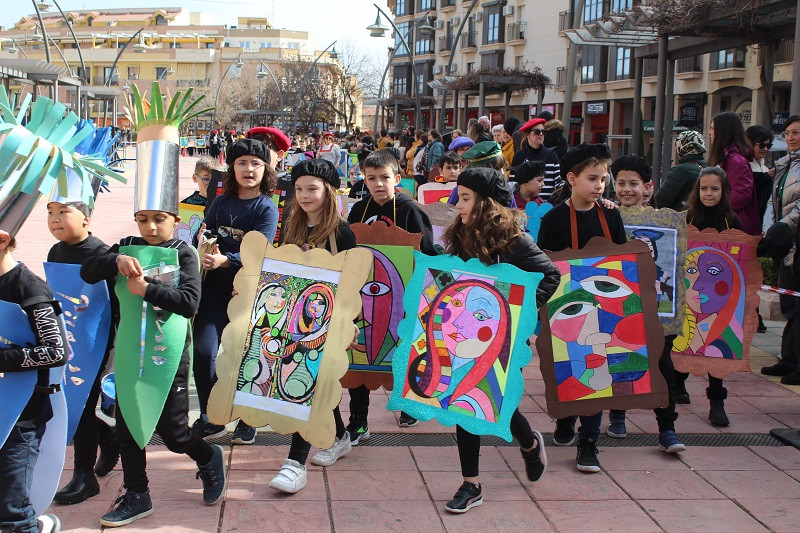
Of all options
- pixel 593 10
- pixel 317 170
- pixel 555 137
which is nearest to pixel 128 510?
pixel 317 170

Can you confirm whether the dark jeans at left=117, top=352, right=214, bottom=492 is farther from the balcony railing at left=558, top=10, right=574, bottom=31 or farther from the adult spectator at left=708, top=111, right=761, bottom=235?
the balcony railing at left=558, top=10, right=574, bottom=31

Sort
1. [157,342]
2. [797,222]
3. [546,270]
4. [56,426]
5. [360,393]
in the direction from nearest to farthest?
[56,426] < [157,342] < [546,270] < [360,393] < [797,222]

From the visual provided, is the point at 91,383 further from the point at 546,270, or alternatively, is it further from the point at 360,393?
the point at 546,270

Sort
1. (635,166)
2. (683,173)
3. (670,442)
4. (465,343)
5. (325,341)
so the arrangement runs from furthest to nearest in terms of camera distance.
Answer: (683,173) → (635,166) → (670,442) → (325,341) → (465,343)

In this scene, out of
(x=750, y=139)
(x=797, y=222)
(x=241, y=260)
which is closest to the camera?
(x=241, y=260)

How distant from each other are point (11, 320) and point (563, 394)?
2.86 m

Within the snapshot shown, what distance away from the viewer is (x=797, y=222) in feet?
21.9

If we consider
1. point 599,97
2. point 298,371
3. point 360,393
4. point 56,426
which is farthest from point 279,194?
point 599,97

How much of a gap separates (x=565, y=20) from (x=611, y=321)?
42335 millimetres

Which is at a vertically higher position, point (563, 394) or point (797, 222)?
point (797, 222)

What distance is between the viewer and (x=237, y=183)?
545 cm

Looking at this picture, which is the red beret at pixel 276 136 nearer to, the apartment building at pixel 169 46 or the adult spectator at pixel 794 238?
the adult spectator at pixel 794 238

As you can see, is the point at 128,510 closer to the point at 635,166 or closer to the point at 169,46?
the point at 635,166

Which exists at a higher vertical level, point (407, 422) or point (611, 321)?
point (611, 321)
